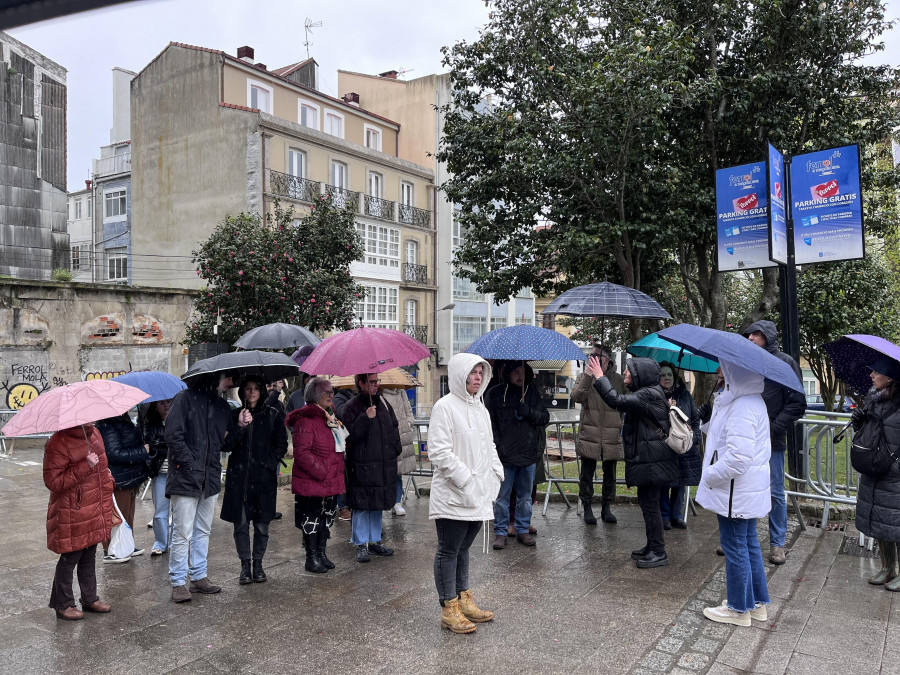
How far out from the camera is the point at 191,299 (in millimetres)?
22250

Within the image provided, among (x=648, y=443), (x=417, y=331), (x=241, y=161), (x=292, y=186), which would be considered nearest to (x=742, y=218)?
(x=648, y=443)

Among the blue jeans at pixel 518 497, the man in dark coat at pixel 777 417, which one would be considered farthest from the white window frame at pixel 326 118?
the man in dark coat at pixel 777 417

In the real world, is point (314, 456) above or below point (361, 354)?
below

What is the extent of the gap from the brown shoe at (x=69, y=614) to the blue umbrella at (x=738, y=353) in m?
4.58

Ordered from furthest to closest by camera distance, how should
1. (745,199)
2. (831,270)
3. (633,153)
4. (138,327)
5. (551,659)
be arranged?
(138,327), (831,270), (633,153), (745,199), (551,659)

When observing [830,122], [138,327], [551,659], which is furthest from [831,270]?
[138,327]

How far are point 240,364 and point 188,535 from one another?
54.3 inches

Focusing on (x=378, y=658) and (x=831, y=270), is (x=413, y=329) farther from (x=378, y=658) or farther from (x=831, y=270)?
(x=378, y=658)

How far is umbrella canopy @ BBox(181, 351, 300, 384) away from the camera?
17.7 ft

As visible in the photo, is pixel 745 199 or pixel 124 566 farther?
pixel 745 199

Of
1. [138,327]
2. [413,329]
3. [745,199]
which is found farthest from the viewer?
[413,329]

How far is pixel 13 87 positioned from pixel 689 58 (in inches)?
920

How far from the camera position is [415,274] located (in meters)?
37.8

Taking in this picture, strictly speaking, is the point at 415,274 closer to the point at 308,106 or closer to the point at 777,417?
the point at 308,106
